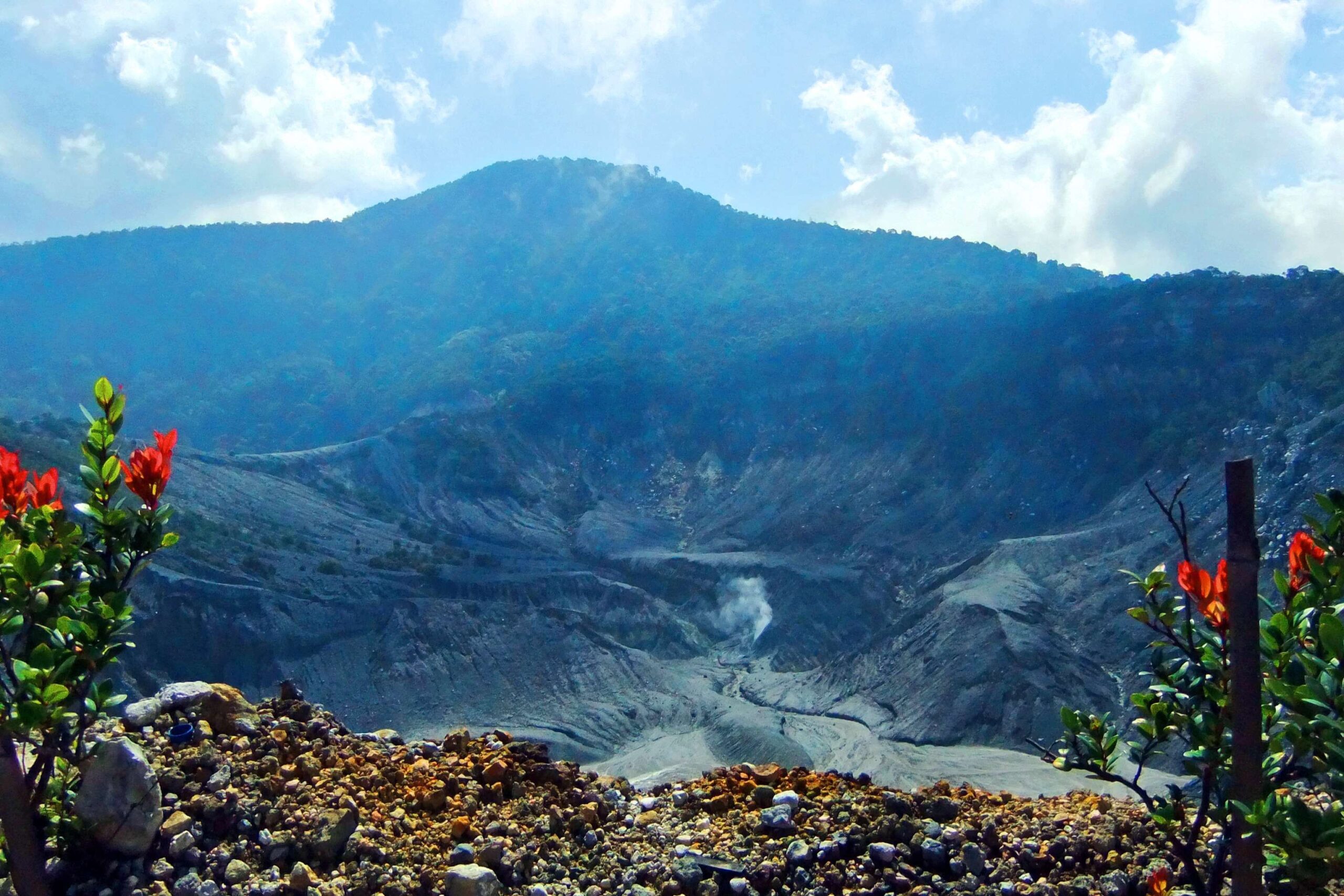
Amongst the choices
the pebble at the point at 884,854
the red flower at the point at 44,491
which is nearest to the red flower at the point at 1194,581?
the pebble at the point at 884,854

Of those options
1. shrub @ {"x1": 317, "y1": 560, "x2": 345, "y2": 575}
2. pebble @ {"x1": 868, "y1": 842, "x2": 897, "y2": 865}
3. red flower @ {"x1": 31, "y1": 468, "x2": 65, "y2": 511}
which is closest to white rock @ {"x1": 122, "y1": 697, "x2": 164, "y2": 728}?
red flower @ {"x1": 31, "y1": 468, "x2": 65, "y2": 511}

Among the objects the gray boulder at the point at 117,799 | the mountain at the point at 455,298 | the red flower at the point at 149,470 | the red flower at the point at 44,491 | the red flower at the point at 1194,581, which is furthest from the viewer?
the mountain at the point at 455,298

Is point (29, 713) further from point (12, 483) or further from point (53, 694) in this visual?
point (12, 483)

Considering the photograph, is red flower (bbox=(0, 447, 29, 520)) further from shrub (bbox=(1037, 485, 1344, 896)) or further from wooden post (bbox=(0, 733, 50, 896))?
shrub (bbox=(1037, 485, 1344, 896))

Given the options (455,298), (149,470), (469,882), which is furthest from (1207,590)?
(455,298)

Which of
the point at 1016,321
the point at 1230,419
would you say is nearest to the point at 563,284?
the point at 1016,321

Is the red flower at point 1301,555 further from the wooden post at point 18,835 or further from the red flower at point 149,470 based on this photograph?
the wooden post at point 18,835
